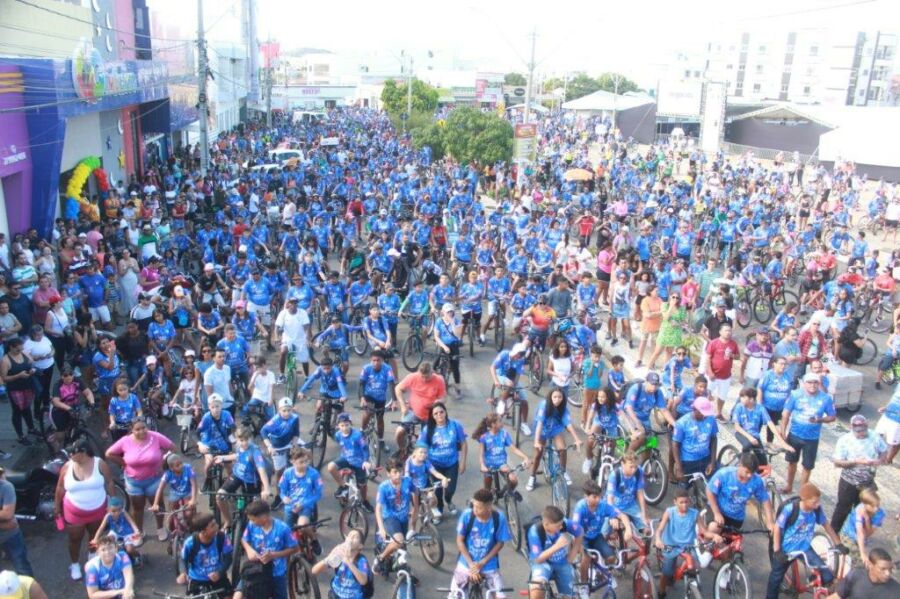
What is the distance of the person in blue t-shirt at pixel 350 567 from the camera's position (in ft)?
20.9

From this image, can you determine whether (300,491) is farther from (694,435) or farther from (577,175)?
(577,175)

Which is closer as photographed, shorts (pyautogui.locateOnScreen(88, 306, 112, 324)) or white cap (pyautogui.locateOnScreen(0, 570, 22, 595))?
white cap (pyautogui.locateOnScreen(0, 570, 22, 595))

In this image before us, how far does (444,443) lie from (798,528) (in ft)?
11.5

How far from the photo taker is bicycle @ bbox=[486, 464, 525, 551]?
8.39 meters

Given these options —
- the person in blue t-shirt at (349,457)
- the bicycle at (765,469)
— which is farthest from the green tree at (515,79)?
the person in blue t-shirt at (349,457)

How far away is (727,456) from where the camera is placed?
10.3m

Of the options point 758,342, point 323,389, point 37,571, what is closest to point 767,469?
point 758,342

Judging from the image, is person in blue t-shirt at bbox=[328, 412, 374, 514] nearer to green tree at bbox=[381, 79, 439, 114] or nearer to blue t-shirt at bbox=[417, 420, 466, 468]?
blue t-shirt at bbox=[417, 420, 466, 468]

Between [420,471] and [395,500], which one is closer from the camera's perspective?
[395,500]

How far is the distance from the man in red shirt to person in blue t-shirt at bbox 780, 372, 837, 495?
1.62 metres

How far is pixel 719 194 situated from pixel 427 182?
35.3ft

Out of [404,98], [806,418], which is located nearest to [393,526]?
[806,418]

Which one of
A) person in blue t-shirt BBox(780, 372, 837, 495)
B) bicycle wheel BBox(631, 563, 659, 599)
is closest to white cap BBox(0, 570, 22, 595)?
bicycle wheel BBox(631, 563, 659, 599)

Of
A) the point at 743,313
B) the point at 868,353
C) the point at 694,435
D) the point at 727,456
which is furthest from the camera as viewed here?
the point at 743,313
